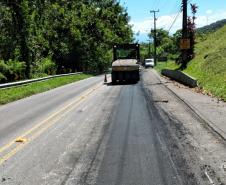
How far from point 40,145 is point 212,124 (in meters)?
5.24

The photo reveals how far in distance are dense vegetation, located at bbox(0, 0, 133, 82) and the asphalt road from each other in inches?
828

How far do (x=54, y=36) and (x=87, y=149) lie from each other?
172 feet

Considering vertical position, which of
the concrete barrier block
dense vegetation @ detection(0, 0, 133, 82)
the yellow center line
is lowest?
the concrete barrier block

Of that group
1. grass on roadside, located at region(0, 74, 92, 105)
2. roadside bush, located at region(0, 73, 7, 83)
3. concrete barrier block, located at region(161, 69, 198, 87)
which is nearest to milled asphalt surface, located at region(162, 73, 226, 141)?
concrete barrier block, located at region(161, 69, 198, 87)

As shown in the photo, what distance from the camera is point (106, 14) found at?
7831 centimetres

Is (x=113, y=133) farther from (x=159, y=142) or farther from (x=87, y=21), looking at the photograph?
(x=87, y=21)

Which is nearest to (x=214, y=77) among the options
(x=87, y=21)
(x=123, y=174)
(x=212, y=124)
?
(x=212, y=124)

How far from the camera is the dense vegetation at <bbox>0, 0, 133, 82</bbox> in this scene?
42.2m

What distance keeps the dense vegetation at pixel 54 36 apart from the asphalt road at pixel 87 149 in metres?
21.0

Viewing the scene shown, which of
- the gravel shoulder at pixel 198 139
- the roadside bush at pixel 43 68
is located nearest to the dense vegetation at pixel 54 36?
the roadside bush at pixel 43 68

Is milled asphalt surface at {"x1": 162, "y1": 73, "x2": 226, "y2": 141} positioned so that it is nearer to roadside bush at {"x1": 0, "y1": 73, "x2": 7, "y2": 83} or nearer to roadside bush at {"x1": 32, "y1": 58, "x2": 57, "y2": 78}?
roadside bush at {"x1": 0, "y1": 73, "x2": 7, "y2": 83}

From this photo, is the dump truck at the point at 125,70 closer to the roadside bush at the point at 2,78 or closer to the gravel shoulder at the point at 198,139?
the roadside bush at the point at 2,78

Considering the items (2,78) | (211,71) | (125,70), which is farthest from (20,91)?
(211,71)

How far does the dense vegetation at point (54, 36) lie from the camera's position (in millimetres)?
42175
